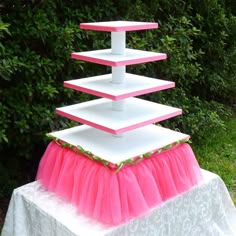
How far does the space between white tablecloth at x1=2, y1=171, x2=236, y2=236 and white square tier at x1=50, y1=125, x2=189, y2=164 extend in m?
0.27

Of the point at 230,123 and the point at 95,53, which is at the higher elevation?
the point at 95,53

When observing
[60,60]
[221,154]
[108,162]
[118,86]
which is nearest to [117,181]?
[108,162]

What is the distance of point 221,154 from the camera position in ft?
10.2

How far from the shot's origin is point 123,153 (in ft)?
5.21

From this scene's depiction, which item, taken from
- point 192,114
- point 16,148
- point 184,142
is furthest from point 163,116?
point 192,114

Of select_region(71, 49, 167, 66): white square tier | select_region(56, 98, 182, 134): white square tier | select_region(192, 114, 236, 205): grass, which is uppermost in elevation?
select_region(71, 49, 167, 66): white square tier

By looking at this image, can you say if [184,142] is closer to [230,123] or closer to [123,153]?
[123,153]

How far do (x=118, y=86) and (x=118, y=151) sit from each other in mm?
275

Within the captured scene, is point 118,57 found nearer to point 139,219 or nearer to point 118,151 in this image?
point 118,151

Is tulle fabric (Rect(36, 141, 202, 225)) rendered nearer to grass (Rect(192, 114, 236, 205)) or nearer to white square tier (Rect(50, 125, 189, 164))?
white square tier (Rect(50, 125, 189, 164))

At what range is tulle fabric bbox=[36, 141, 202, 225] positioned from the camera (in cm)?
152

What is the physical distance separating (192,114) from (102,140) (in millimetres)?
1488

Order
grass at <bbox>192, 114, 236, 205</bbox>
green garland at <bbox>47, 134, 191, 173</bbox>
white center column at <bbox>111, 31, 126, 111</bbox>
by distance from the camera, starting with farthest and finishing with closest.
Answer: grass at <bbox>192, 114, 236, 205</bbox>
white center column at <bbox>111, 31, 126, 111</bbox>
green garland at <bbox>47, 134, 191, 173</bbox>

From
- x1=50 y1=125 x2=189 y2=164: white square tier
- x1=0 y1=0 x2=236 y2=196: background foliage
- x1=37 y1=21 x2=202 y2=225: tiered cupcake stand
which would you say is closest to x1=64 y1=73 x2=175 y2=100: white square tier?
x1=37 y1=21 x2=202 y2=225: tiered cupcake stand
